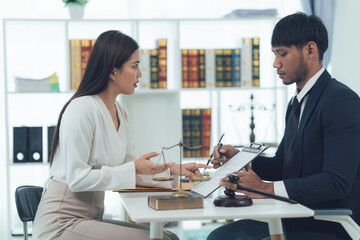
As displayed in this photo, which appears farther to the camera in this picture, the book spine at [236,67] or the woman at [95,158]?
the book spine at [236,67]

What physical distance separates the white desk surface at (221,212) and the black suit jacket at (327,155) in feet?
0.51

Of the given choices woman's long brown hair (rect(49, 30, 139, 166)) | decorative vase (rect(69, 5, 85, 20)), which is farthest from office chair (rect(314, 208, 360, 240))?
decorative vase (rect(69, 5, 85, 20))

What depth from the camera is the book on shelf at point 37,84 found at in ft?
12.4

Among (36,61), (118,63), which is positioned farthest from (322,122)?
(36,61)

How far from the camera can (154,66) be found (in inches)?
153

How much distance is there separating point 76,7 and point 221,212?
263 centimetres

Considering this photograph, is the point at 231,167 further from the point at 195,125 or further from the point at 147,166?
the point at 195,125

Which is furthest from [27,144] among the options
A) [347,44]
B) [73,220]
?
[347,44]

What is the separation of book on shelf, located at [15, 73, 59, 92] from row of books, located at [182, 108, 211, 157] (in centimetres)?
100

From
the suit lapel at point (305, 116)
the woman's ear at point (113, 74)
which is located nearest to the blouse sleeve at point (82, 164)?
the woman's ear at point (113, 74)

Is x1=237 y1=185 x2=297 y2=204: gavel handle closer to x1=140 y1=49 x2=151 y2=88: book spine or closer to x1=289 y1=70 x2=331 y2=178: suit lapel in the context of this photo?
x1=289 y1=70 x2=331 y2=178: suit lapel

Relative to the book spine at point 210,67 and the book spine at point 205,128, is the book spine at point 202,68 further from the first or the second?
the book spine at point 205,128

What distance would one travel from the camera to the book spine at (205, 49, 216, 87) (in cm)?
392

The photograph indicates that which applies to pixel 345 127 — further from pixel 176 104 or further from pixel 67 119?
pixel 176 104
